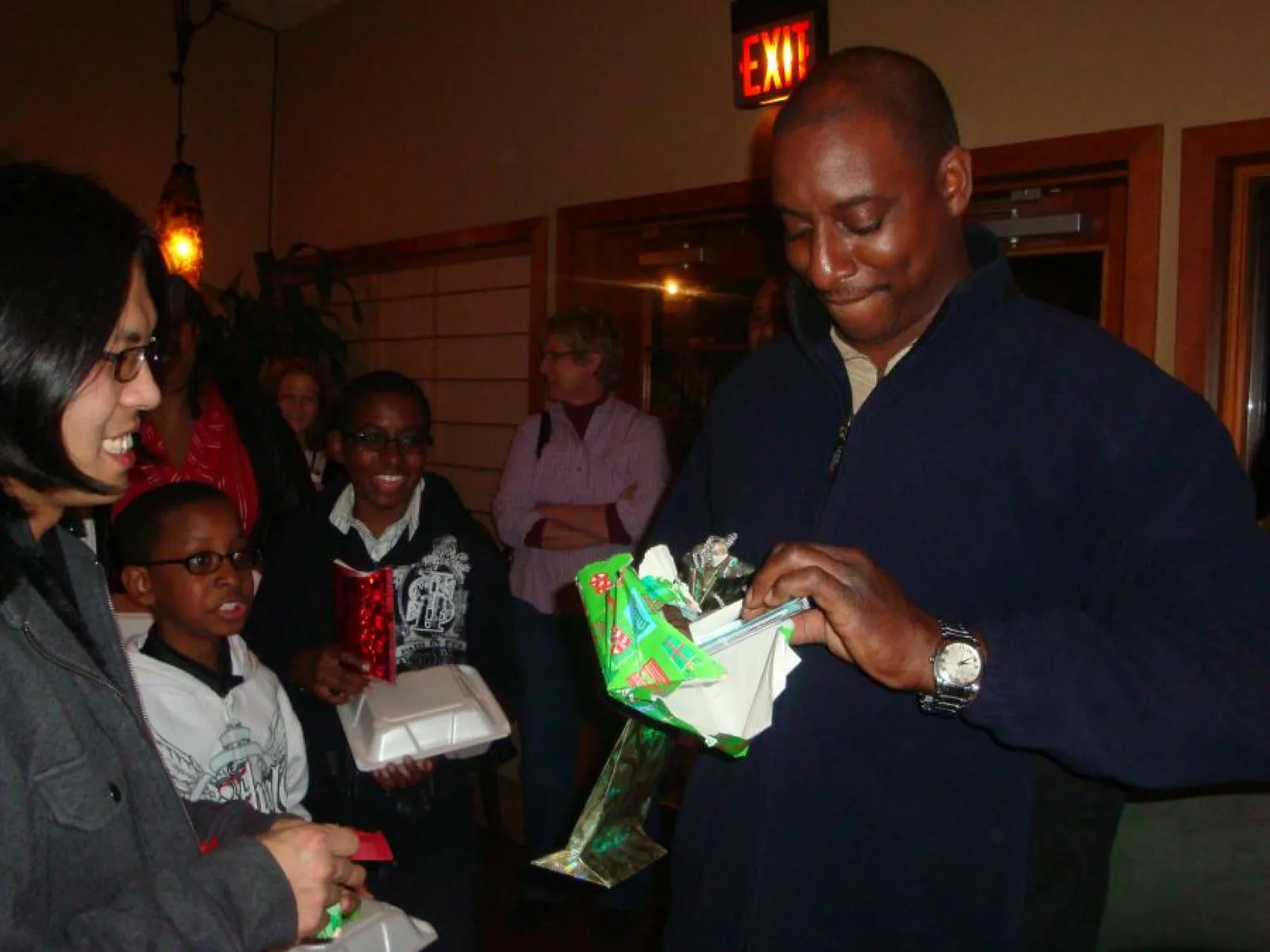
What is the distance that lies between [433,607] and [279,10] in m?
4.39

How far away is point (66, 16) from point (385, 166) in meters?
1.66

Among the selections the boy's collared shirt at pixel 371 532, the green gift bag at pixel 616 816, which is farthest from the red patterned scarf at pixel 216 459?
the green gift bag at pixel 616 816

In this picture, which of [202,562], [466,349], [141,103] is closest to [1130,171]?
[202,562]

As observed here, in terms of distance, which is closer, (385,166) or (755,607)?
(755,607)

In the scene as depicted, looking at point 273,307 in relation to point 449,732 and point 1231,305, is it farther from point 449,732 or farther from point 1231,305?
point 1231,305

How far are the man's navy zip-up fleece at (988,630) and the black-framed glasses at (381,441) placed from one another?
44.7 inches

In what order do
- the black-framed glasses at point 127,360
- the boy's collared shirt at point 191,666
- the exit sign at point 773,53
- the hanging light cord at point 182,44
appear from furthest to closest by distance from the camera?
the hanging light cord at point 182,44 < the exit sign at point 773,53 < the boy's collared shirt at point 191,666 < the black-framed glasses at point 127,360

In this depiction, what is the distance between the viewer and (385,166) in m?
4.71

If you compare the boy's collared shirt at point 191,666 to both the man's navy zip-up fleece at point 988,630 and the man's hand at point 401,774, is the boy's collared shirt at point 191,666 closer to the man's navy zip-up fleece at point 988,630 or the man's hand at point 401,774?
the man's hand at point 401,774

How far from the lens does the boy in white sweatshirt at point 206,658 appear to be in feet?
5.27

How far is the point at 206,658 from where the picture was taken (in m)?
1.74

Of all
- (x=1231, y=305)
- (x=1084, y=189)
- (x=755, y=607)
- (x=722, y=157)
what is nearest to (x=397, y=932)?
(x=755, y=607)

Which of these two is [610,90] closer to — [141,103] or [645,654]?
[141,103]

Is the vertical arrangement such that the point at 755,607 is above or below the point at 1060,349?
below
